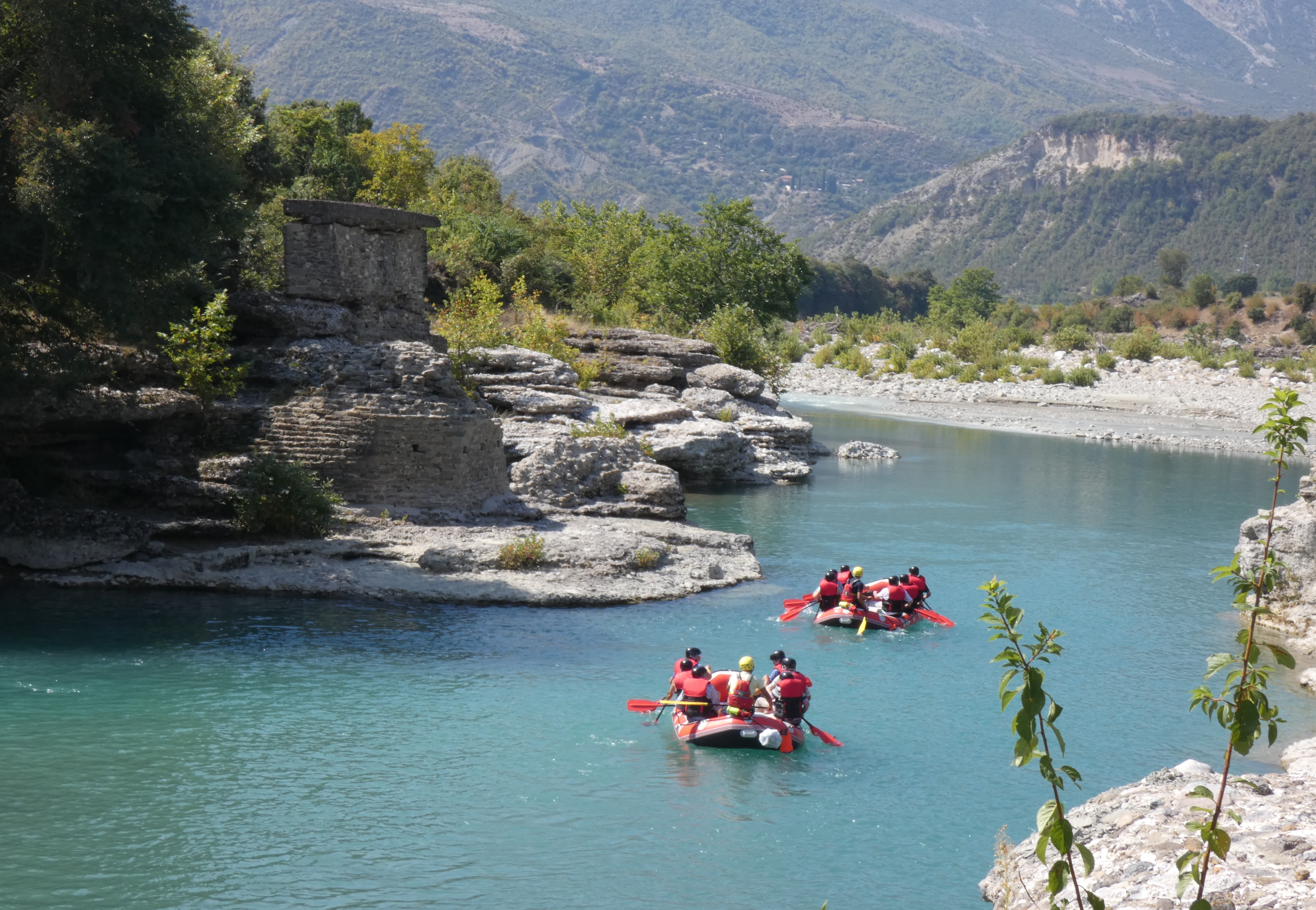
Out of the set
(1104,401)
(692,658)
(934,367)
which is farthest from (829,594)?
(934,367)

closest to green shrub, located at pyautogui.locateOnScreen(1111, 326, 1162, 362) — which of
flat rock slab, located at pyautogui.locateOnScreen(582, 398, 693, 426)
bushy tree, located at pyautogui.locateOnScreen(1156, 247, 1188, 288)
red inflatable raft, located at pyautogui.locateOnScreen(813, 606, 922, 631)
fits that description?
flat rock slab, located at pyautogui.locateOnScreen(582, 398, 693, 426)

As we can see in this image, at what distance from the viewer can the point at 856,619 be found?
57.6 feet

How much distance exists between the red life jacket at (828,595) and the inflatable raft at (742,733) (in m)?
4.88

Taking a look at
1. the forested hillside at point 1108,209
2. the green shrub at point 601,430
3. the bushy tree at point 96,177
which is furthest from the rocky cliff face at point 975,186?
the bushy tree at point 96,177

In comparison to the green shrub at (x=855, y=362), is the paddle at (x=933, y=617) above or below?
below

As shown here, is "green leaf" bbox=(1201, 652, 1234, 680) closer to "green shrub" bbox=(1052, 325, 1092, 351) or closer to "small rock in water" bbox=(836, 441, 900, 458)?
"small rock in water" bbox=(836, 441, 900, 458)

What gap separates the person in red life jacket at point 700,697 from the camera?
13.0m

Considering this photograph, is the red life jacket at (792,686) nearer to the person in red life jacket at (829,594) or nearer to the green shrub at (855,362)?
the person in red life jacket at (829,594)

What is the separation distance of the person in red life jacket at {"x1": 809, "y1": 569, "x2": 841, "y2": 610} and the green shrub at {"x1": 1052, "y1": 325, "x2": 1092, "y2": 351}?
54684mm

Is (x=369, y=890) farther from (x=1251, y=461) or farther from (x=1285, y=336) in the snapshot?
(x=1285, y=336)

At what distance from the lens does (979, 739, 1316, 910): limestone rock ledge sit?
7.10 m

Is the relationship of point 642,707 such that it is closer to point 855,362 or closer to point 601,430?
point 601,430

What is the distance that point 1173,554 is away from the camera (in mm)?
24062

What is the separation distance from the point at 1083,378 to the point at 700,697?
167 ft
